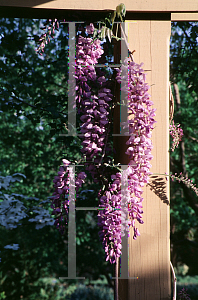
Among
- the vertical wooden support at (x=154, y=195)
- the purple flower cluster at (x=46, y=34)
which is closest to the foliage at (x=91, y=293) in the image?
the vertical wooden support at (x=154, y=195)

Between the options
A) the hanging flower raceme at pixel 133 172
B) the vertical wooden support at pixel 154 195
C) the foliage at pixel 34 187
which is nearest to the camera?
the hanging flower raceme at pixel 133 172

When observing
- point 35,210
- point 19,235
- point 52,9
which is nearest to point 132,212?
point 52,9

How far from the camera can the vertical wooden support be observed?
43.2 inches

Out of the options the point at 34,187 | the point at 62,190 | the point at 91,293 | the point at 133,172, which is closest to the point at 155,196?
the point at 133,172

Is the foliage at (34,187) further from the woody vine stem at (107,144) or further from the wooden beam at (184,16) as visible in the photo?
the wooden beam at (184,16)

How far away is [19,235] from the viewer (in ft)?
11.1

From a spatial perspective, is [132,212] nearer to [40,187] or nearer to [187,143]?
[40,187]

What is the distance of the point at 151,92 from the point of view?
1160mm

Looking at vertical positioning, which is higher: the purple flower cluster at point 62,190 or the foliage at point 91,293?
the purple flower cluster at point 62,190

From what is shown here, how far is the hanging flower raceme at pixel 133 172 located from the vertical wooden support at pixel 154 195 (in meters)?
0.10

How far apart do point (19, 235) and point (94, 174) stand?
8.57 feet

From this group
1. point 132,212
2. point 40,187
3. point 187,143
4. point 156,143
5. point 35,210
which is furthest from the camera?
point 187,143

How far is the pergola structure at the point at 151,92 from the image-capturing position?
1.10 meters

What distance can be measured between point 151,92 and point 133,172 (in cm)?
35
